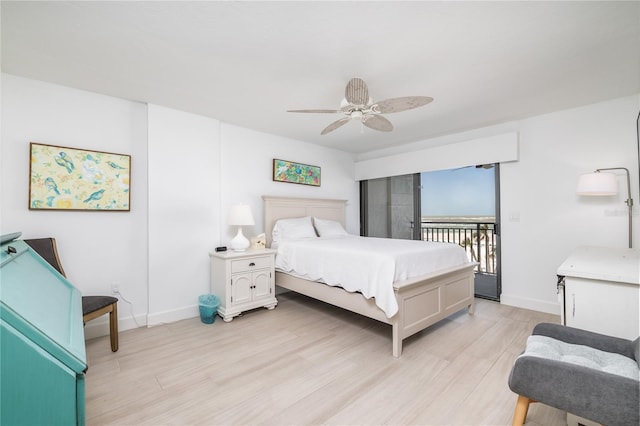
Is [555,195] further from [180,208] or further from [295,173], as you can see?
[180,208]

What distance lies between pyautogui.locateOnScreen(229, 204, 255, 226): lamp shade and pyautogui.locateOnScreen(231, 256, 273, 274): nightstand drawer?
0.44m

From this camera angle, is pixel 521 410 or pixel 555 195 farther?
pixel 555 195

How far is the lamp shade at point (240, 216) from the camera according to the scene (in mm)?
3271

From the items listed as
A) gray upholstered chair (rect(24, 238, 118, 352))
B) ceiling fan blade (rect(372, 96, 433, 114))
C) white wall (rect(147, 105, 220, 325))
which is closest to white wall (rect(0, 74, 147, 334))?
white wall (rect(147, 105, 220, 325))

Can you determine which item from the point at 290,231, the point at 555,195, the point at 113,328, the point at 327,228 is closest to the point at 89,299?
the point at 113,328

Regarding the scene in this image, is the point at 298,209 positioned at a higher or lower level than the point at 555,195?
lower

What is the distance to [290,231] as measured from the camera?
385cm

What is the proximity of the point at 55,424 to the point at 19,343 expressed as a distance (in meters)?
0.28

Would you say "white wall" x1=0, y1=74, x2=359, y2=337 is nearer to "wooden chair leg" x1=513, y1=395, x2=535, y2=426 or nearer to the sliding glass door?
the sliding glass door

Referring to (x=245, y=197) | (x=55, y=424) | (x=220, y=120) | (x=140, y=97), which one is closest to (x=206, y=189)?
(x=245, y=197)

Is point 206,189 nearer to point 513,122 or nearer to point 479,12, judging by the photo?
point 479,12

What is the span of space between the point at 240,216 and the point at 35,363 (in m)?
2.54

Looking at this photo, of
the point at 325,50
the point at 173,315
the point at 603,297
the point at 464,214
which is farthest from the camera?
the point at 464,214

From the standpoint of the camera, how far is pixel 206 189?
341cm
